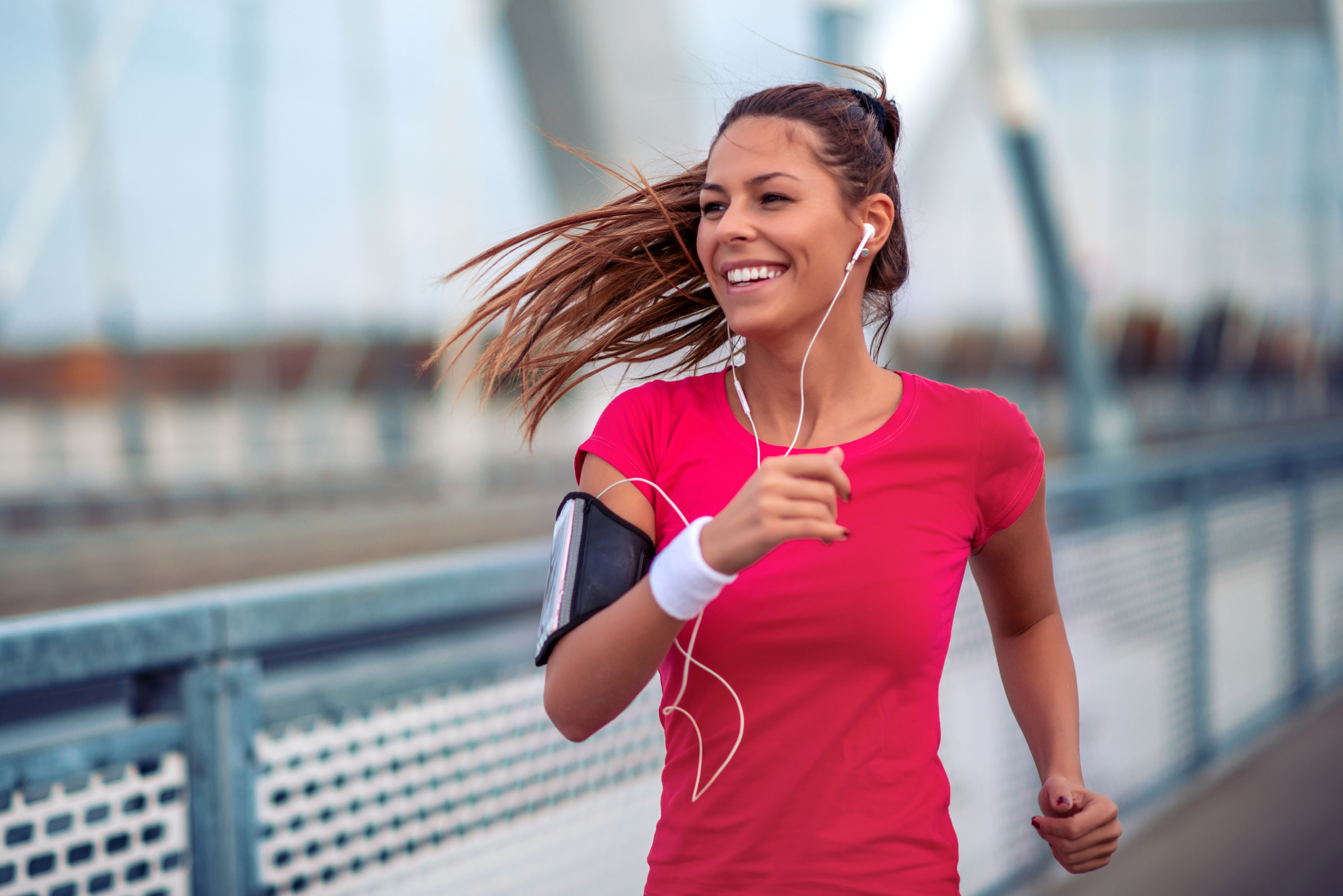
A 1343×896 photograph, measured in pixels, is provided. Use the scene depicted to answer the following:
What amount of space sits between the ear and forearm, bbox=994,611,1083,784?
1.97 feet

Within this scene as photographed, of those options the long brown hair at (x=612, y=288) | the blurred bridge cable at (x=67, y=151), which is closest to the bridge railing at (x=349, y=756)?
the long brown hair at (x=612, y=288)

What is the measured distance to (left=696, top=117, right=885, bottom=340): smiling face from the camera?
145cm

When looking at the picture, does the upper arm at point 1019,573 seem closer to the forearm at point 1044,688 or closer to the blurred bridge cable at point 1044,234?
the forearm at point 1044,688

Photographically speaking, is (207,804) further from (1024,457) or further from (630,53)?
(630,53)

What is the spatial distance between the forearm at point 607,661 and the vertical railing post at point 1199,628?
414cm

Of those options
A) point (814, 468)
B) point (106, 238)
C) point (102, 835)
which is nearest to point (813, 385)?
point (814, 468)

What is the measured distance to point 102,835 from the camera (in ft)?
5.58

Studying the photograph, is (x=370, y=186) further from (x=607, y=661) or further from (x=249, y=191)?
(x=607, y=661)

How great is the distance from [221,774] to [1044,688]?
1.24 metres

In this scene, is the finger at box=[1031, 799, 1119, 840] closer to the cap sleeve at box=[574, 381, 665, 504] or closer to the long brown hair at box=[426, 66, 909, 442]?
Result: the cap sleeve at box=[574, 381, 665, 504]

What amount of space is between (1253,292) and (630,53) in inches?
1116

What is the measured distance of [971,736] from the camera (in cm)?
357

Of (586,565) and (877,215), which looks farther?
(877,215)

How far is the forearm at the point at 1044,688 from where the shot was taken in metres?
1.65
